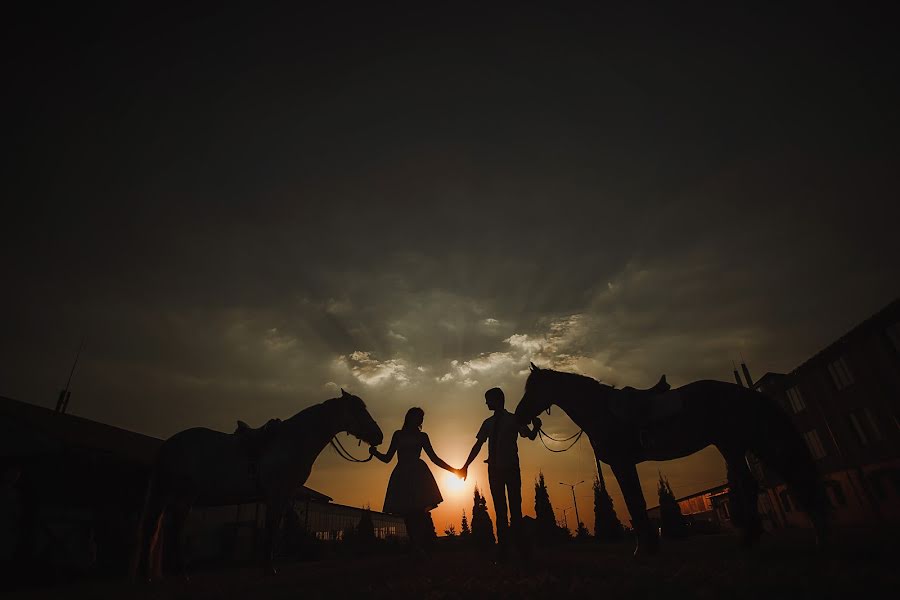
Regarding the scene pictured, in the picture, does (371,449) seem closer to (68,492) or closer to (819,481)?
(819,481)

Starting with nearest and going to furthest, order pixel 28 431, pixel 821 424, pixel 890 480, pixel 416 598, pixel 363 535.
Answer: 1. pixel 416 598
2. pixel 28 431
3. pixel 890 480
4. pixel 821 424
5. pixel 363 535

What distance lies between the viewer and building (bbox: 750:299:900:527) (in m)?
21.9

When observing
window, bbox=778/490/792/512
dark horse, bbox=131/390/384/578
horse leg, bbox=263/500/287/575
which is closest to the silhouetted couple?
dark horse, bbox=131/390/384/578

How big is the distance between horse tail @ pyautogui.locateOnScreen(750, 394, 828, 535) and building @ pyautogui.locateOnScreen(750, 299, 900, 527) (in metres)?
21.1

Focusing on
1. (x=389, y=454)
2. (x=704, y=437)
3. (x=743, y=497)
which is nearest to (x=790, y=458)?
(x=743, y=497)

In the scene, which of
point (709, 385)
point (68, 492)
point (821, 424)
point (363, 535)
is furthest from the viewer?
point (363, 535)

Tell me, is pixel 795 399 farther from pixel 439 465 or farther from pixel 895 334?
pixel 439 465

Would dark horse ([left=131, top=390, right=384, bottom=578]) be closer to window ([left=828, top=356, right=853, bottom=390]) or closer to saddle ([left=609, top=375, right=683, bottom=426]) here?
saddle ([left=609, top=375, right=683, bottom=426])

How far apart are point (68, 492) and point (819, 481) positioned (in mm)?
20443

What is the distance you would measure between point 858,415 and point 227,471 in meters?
34.4

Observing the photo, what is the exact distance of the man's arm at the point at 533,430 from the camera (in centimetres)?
693

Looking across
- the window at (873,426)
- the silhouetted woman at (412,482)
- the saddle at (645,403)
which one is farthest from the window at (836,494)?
the silhouetted woman at (412,482)

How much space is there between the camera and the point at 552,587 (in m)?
2.88

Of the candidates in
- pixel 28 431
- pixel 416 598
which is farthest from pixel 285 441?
pixel 28 431
